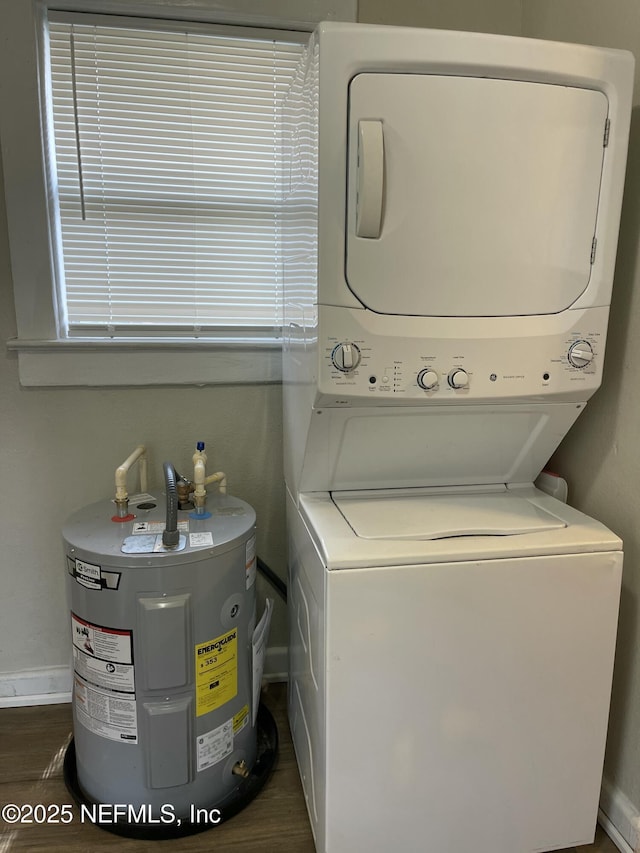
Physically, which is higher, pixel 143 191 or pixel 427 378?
pixel 143 191

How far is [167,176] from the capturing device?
161cm

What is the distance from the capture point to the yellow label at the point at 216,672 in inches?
51.4

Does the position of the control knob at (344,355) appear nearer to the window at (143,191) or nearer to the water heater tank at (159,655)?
the water heater tank at (159,655)

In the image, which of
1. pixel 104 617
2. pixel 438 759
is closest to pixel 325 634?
pixel 438 759

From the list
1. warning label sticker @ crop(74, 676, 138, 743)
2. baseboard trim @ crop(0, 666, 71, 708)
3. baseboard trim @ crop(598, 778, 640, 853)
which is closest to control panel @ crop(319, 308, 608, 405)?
warning label sticker @ crop(74, 676, 138, 743)

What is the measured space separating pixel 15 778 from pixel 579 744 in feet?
4.49

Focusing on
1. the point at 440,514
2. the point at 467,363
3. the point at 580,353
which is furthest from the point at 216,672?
the point at 580,353

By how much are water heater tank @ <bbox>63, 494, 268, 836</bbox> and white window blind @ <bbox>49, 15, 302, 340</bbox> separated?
0.62 metres

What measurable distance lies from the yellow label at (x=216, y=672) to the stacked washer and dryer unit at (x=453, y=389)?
0.20 metres

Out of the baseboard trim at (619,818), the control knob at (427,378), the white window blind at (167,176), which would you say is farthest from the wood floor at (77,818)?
the white window blind at (167,176)

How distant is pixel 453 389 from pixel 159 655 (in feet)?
2.74

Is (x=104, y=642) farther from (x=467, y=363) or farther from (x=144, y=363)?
(x=467, y=363)

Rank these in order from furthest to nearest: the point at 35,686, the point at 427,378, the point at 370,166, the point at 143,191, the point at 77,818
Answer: the point at 35,686, the point at 143,191, the point at 77,818, the point at 427,378, the point at 370,166

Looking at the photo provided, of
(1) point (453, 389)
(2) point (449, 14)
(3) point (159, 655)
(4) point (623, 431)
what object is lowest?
(3) point (159, 655)
